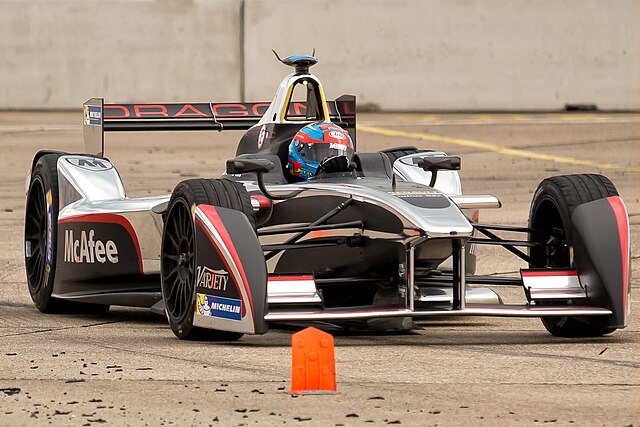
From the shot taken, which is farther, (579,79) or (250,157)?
(579,79)

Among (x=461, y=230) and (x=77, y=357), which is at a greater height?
(x=461, y=230)

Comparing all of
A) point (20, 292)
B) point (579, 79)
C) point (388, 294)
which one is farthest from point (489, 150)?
point (388, 294)

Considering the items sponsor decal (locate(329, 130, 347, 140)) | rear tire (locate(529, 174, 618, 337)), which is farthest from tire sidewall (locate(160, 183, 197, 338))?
rear tire (locate(529, 174, 618, 337))

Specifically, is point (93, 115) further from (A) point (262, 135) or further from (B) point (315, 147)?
(B) point (315, 147)

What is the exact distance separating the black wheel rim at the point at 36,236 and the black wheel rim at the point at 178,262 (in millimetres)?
1782

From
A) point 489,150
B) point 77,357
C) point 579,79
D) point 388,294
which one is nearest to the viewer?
point 77,357

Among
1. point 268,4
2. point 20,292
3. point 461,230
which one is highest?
point 268,4

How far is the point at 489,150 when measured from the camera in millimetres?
23906

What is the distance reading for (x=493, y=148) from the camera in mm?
24188

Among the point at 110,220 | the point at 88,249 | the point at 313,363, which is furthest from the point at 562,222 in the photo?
the point at 88,249

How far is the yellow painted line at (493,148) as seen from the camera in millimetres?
21797

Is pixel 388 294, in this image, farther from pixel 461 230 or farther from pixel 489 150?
pixel 489 150

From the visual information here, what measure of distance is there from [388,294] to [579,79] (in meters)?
23.7

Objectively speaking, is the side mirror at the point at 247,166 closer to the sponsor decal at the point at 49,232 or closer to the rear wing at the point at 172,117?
the sponsor decal at the point at 49,232
